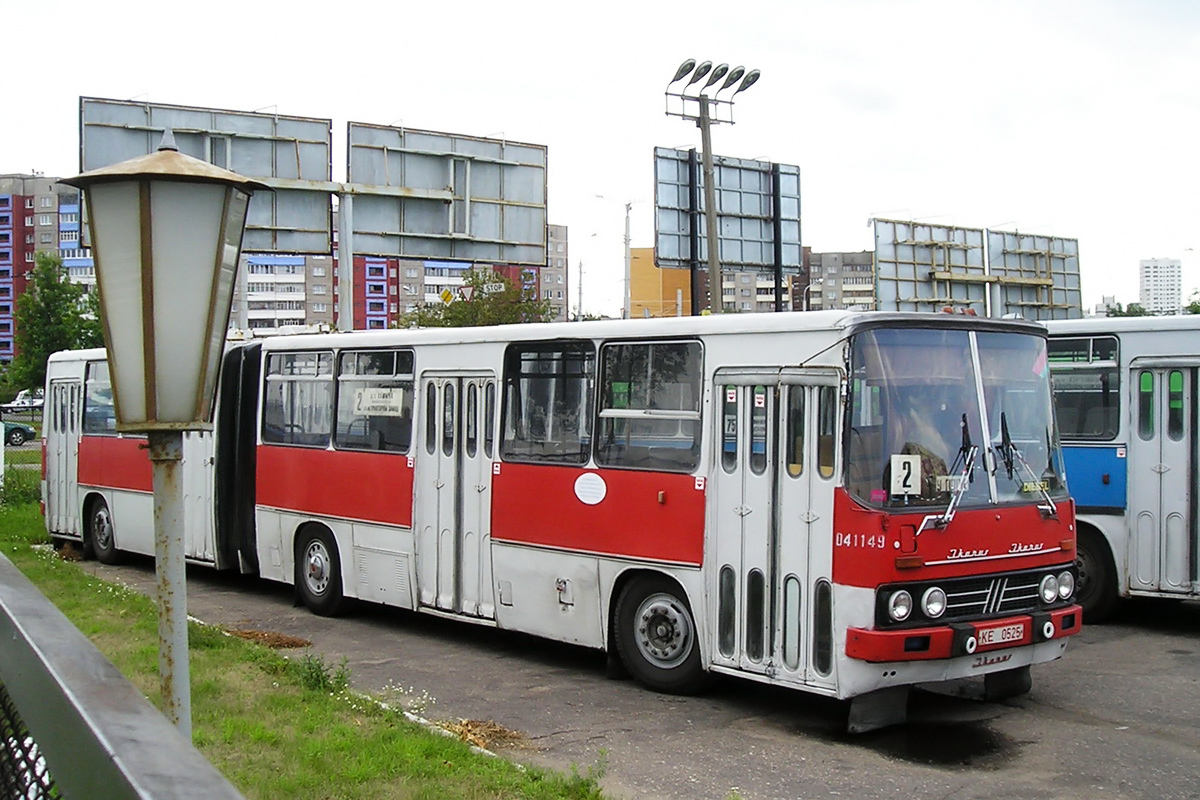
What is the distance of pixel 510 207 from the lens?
27016 millimetres

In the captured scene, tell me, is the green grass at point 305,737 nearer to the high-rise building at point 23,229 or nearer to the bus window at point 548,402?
the bus window at point 548,402

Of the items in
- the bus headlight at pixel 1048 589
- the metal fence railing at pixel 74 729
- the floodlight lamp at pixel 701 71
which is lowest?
the bus headlight at pixel 1048 589

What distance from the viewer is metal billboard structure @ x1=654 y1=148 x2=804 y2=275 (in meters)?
29.1

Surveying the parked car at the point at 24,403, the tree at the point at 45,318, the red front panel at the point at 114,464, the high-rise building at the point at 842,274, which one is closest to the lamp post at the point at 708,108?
the red front panel at the point at 114,464

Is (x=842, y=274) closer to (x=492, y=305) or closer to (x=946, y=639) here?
(x=492, y=305)

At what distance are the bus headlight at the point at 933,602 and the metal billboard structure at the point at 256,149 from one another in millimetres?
17242

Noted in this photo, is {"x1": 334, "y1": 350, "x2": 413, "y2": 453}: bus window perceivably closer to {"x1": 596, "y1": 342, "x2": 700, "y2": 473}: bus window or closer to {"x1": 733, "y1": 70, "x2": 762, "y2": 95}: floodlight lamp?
{"x1": 596, "y1": 342, "x2": 700, "y2": 473}: bus window

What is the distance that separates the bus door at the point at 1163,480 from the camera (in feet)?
40.9

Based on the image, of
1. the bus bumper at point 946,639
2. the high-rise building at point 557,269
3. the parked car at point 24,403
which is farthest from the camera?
the high-rise building at point 557,269

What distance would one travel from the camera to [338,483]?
13.5m

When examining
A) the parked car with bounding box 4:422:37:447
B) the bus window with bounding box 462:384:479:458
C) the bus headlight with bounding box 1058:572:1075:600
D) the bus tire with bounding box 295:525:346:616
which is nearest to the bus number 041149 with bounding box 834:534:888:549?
the bus headlight with bounding box 1058:572:1075:600

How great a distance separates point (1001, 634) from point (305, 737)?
14.8 feet

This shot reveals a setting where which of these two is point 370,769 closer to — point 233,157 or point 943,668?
point 943,668

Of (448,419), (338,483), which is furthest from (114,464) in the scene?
(448,419)
